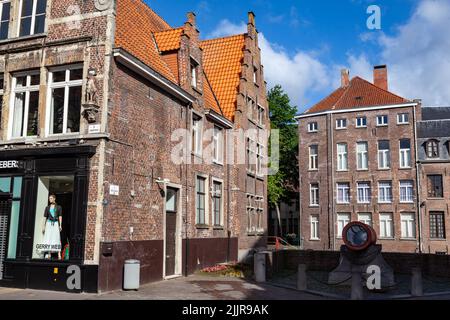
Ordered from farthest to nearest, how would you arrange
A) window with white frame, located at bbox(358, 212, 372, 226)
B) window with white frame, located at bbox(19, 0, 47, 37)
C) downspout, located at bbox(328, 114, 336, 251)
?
1. downspout, located at bbox(328, 114, 336, 251)
2. window with white frame, located at bbox(358, 212, 372, 226)
3. window with white frame, located at bbox(19, 0, 47, 37)

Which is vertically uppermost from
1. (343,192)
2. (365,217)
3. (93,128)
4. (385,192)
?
(343,192)

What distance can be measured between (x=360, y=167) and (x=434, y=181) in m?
6.03

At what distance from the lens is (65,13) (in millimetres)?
Answer: 14094

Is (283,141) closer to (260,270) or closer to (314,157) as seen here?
(314,157)

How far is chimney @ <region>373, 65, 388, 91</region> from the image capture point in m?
45.2

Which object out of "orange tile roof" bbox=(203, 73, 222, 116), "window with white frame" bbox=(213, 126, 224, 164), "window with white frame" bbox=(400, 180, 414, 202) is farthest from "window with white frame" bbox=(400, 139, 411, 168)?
"window with white frame" bbox=(213, 126, 224, 164)

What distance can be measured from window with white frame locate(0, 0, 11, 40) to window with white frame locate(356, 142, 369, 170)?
32.7 m

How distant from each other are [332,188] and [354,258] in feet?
85.7

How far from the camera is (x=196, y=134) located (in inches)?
778

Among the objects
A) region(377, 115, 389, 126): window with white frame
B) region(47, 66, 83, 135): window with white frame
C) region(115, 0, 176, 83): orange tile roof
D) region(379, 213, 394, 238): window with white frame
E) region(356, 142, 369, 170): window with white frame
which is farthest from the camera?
region(356, 142, 369, 170): window with white frame

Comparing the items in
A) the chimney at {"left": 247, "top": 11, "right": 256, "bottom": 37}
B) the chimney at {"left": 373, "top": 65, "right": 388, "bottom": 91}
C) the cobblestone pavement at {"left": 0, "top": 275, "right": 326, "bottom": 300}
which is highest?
the chimney at {"left": 373, "top": 65, "right": 388, "bottom": 91}

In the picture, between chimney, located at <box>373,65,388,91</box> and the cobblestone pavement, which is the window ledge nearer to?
the cobblestone pavement

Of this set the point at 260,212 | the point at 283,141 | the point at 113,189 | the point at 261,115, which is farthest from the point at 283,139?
the point at 113,189

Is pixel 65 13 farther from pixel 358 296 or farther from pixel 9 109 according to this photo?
pixel 358 296
